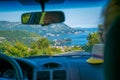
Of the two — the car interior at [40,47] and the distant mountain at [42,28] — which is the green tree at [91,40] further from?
the distant mountain at [42,28]

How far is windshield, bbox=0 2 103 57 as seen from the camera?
13.7 feet

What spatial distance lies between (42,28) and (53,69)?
56 centimetres

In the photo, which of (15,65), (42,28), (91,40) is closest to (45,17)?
(42,28)

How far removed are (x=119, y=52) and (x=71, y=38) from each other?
3.30 m

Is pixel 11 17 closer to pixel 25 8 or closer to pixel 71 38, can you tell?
pixel 25 8

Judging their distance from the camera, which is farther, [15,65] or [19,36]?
[15,65]

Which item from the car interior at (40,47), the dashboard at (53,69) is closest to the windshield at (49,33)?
the car interior at (40,47)

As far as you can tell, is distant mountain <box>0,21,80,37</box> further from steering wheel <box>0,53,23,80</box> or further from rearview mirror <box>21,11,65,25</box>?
steering wheel <box>0,53,23,80</box>

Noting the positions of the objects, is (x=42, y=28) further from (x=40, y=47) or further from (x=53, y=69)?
(x=53, y=69)

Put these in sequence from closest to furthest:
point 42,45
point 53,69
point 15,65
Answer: point 42,45
point 15,65
point 53,69

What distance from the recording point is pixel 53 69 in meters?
4.60

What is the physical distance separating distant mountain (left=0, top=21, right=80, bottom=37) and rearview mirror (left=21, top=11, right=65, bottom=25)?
0.07 metres

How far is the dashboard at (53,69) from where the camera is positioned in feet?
14.6

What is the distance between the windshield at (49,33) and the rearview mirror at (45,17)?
52 millimetres
